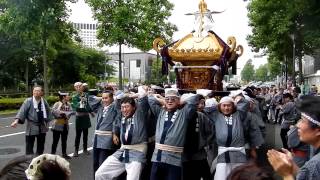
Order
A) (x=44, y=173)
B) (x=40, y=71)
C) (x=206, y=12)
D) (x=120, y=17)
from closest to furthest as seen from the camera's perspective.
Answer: (x=44, y=173) < (x=206, y=12) < (x=120, y=17) < (x=40, y=71)

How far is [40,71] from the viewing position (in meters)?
48.5

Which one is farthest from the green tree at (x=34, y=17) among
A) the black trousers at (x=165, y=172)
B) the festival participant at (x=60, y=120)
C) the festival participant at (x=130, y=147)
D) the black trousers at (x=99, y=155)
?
the black trousers at (x=165, y=172)

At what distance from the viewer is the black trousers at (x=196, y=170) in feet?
21.4

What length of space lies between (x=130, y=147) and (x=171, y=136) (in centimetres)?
69

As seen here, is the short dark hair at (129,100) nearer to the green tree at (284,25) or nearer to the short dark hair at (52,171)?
the short dark hair at (52,171)

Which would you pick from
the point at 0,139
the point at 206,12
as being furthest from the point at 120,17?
the point at 206,12

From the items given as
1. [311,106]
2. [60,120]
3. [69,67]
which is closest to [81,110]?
[60,120]

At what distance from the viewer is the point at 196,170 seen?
21.7 ft

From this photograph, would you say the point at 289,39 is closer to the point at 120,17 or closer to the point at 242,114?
the point at 120,17

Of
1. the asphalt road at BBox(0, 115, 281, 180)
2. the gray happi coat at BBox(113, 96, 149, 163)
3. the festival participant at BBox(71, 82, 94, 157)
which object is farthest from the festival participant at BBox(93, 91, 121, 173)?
the festival participant at BBox(71, 82, 94, 157)

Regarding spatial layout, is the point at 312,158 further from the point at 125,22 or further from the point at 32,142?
the point at 125,22

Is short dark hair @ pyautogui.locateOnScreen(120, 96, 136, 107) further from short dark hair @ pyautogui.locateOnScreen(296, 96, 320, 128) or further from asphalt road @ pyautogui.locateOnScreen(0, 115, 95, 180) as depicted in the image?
short dark hair @ pyautogui.locateOnScreen(296, 96, 320, 128)

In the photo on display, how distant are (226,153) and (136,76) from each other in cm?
8820

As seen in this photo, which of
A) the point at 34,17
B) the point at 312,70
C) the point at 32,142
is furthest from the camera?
the point at 312,70
